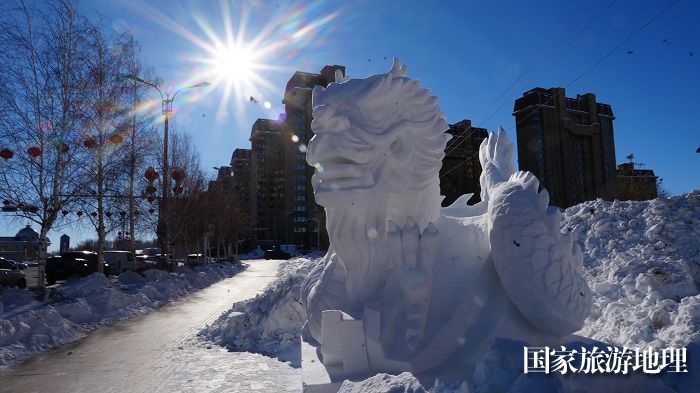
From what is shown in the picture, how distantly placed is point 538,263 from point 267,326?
493 cm

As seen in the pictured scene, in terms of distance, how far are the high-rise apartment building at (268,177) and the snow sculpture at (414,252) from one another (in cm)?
5199

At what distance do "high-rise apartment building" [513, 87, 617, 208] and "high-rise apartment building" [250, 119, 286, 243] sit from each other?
37.0 m

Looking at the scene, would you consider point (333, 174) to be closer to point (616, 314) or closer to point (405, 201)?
point (405, 201)

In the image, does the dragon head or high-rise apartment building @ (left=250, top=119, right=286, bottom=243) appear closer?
the dragon head

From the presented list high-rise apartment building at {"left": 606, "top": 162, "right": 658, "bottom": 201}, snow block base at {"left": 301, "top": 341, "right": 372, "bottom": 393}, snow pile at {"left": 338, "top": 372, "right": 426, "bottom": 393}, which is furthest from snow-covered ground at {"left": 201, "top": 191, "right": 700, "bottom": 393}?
high-rise apartment building at {"left": 606, "top": 162, "right": 658, "bottom": 201}

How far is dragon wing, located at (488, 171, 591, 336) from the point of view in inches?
117

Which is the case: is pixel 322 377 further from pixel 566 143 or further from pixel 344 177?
pixel 566 143

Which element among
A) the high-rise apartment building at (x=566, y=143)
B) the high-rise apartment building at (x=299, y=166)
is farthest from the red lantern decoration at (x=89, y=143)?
the high-rise apartment building at (x=299, y=166)

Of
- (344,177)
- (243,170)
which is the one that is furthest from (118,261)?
(243,170)

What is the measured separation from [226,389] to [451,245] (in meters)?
2.80

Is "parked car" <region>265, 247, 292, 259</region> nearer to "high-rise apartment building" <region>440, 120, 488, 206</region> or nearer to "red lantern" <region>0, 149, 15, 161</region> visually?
"high-rise apartment building" <region>440, 120, 488, 206</region>

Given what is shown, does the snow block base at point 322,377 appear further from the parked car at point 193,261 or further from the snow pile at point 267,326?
the parked car at point 193,261

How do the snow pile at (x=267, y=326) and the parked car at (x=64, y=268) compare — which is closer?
the snow pile at (x=267, y=326)

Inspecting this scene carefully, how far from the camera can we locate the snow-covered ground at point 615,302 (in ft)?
7.63
